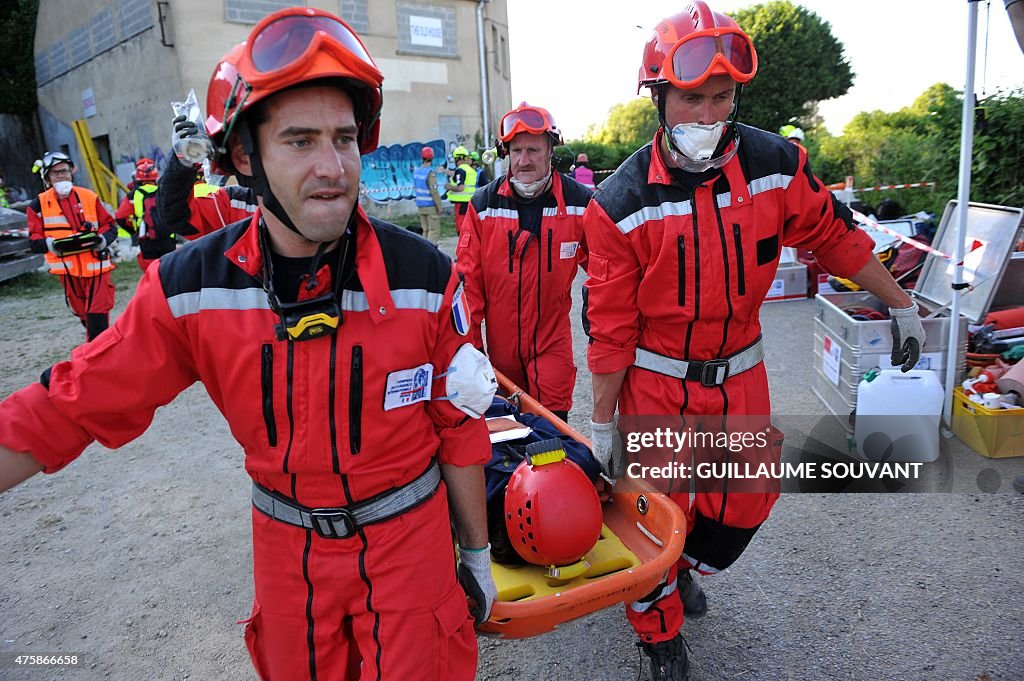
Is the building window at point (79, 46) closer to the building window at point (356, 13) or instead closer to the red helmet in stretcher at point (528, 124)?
the building window at point (356, 13)

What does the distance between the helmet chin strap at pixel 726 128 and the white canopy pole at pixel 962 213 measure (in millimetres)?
2631

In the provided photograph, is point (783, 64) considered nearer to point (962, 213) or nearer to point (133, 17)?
point (133, 17)

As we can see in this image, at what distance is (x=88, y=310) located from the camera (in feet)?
26.7

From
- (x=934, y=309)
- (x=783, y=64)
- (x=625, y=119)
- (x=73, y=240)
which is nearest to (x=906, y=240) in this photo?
(x=934, y=309)

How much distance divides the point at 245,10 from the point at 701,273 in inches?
801

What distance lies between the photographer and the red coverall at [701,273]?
2596 millimetres

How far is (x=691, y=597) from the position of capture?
3172 millimetres

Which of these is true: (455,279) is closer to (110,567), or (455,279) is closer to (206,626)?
(206,626)

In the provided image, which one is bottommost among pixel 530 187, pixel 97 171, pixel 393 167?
pixel 530 187

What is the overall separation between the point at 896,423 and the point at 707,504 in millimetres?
2433

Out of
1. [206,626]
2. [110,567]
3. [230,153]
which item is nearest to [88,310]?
[110,567]

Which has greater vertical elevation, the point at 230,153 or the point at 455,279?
the point at 230,153

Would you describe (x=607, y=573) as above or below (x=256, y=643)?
below

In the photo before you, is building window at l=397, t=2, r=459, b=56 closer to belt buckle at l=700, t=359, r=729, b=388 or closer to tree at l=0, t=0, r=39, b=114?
tree at l=0, t=0, r=39, b=114
